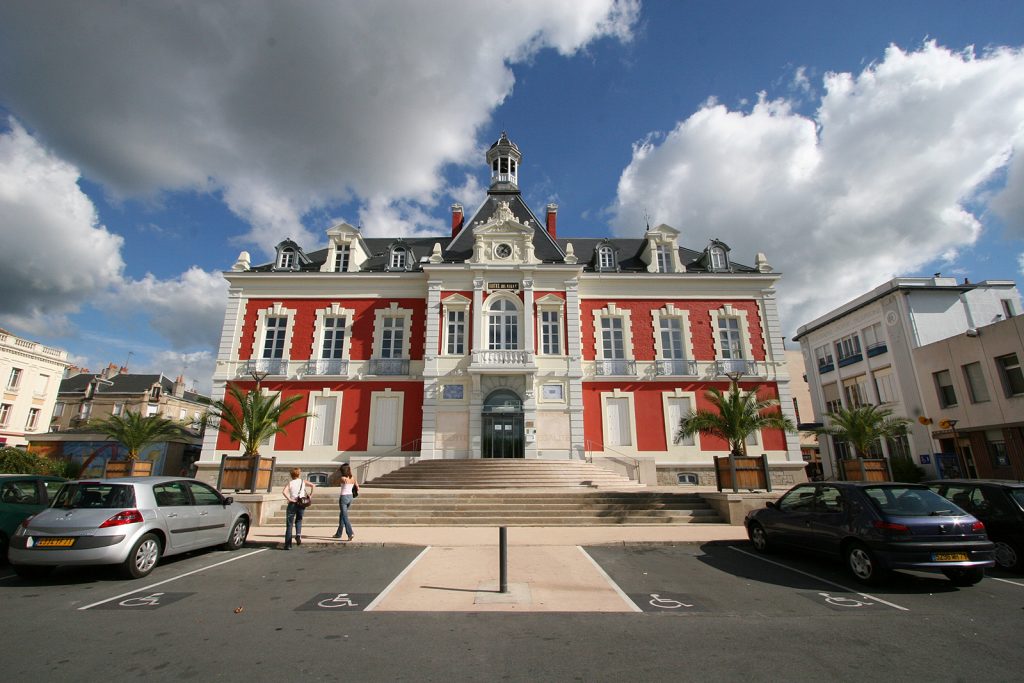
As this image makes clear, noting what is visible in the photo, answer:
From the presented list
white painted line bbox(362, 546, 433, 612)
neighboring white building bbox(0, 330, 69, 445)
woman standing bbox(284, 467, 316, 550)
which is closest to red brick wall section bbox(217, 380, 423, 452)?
woman standing bbox(284, 467, 316, 550)

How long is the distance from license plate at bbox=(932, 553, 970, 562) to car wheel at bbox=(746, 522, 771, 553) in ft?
9.82

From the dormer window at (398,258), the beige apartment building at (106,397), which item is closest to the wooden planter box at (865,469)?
the dormer window at (398,258)

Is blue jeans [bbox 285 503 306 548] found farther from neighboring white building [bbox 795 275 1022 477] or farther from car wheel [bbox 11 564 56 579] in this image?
neighboring white building [bbox 795 275 1022 477]

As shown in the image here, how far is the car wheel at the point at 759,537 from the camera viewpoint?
9.41 metres

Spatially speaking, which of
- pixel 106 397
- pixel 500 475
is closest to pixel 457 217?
pixel 500 475

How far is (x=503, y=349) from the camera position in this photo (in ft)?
76.2

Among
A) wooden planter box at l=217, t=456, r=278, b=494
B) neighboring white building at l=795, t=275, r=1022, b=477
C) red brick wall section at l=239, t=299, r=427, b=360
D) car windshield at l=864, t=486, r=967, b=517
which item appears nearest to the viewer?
car windshield at l=864, t=486, r=967, b=517

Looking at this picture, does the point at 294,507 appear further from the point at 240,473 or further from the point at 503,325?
the point at 503,325

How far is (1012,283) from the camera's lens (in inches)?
1145

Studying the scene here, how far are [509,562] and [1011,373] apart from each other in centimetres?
2664

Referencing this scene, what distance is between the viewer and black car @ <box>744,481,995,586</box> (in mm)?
6652

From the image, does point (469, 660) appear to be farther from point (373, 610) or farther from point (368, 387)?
point (368, 387)

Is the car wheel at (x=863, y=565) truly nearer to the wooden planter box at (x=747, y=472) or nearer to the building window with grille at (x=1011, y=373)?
the wooden planter box at (x=747, y=472)

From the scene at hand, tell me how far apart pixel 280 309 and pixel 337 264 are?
3.79 meters
